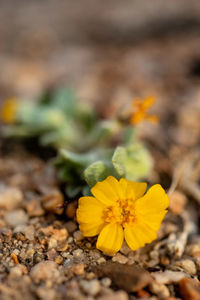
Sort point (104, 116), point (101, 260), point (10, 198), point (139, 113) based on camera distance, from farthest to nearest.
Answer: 1. point (104, 116)
2. point (139, 113)
3. point (10, 198)
4. point (101, 260)

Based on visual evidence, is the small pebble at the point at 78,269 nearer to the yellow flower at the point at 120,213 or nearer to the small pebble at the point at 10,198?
the yellow flower at the point at 120,213

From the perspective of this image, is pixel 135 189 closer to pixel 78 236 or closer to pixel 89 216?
pixel 89 216

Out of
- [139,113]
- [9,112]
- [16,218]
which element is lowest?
[16,218]

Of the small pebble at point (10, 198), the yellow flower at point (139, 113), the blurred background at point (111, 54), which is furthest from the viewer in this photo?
the blurred background at point (111, 54)

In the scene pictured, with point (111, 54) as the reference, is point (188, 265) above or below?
below

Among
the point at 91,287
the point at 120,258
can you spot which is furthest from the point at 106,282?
the point at 120,258

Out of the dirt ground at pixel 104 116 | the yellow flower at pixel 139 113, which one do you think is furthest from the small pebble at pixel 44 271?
the yellow flower at pixel 139 113

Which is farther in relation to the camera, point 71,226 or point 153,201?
point 71,226
